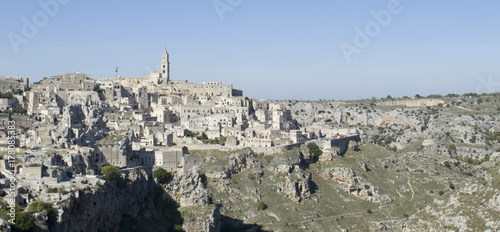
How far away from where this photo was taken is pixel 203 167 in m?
68.8

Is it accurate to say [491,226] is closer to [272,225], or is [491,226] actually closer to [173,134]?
[272,225]

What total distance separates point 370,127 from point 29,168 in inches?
3712

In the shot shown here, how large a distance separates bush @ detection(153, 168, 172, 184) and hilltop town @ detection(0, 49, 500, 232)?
298mm

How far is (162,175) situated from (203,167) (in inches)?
230

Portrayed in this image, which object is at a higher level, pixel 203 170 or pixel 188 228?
pixel 203 170

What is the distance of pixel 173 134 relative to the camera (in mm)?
74688

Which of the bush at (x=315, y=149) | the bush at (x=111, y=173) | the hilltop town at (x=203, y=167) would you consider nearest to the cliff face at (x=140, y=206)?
the hilltop town at (x=203, y=167)

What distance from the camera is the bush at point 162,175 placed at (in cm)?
6469

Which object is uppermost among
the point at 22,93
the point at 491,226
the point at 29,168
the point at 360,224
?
the point at 22,93

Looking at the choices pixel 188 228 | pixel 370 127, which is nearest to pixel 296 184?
pixel 188 228

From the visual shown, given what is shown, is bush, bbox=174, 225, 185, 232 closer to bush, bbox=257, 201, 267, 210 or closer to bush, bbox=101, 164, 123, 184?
bush, bbox=101, 164, 123, 184

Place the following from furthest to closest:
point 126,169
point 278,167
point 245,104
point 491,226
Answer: point 245,104, point 278,167, point 126,169, point 491,226

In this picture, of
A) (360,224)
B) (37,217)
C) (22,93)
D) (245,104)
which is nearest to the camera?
(37,217)

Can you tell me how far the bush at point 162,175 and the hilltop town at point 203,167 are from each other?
0.30m
